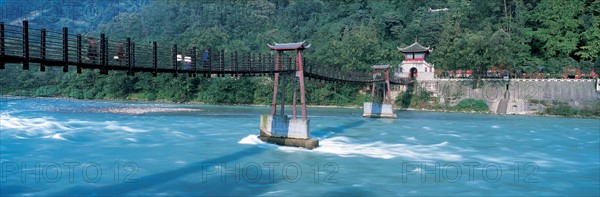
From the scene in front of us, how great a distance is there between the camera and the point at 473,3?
7988 cm

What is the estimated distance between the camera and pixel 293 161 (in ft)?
72.4

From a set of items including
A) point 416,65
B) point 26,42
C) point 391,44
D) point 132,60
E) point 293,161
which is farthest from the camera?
point 391,44

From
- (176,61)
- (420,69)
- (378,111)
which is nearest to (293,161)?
(176,61)

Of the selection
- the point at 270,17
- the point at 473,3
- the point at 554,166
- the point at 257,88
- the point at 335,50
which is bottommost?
the point at 554,166

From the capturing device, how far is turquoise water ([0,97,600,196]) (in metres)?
17.4

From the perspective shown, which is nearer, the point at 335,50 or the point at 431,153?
the point at 431,153

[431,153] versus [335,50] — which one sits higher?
[335,50]

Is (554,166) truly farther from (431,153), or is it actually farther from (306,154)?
(306,154)

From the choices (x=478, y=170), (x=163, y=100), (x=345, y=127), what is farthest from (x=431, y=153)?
(x=163, y=100)

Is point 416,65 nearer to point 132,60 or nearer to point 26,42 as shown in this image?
point 132,60

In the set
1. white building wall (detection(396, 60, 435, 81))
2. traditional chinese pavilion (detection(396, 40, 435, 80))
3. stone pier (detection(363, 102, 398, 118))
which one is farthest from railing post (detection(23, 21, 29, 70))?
traditional chinese pavilion (detection(396, 40, 435, 80))

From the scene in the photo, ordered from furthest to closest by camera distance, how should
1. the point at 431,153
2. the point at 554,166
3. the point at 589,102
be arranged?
the point at 589,102
the point at 431,153
the point at 554,166

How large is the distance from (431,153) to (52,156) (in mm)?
19352

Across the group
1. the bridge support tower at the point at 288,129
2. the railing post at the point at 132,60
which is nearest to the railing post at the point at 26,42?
the railing post at the point at 132,60
